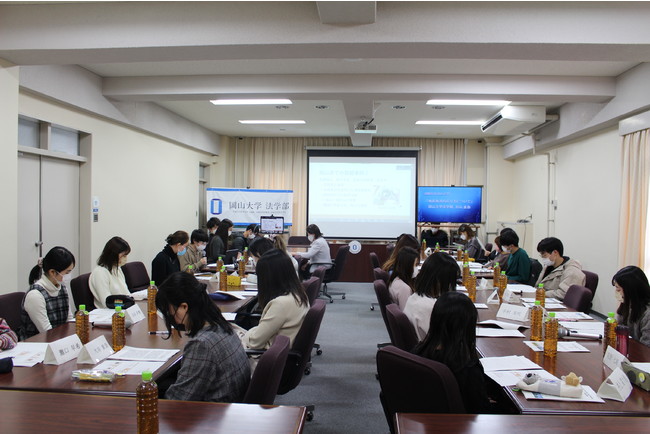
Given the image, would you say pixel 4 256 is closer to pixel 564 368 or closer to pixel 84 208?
pixel 84 208

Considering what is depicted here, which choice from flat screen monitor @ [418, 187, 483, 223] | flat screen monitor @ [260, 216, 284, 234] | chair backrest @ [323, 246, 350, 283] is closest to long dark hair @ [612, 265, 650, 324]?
chair backrest @ [323, 246, 350, 283]

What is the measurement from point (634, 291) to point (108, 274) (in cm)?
346

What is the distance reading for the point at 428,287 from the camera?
2752 millimetres

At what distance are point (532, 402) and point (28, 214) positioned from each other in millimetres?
4891

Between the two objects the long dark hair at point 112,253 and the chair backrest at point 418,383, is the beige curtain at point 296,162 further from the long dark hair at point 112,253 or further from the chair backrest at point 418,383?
the chair backrest at point 418,383

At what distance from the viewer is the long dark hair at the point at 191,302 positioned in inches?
73.4

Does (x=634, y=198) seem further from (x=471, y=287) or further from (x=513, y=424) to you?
(x=513, y=424)

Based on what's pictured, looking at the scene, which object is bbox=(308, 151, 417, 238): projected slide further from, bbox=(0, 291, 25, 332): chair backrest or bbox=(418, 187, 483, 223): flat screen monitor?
bbox=(0, 291, 25, 332): chair backrest

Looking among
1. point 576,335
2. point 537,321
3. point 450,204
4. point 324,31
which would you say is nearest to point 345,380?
point 537,321

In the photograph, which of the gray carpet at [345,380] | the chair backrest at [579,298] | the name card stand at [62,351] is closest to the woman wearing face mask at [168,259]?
the gray carpet at [345,380]

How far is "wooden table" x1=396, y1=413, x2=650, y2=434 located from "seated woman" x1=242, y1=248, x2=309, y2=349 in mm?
1163

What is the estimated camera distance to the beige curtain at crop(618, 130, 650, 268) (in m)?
4.83

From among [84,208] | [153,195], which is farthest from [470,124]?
[84,208]

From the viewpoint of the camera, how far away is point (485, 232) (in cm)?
977
